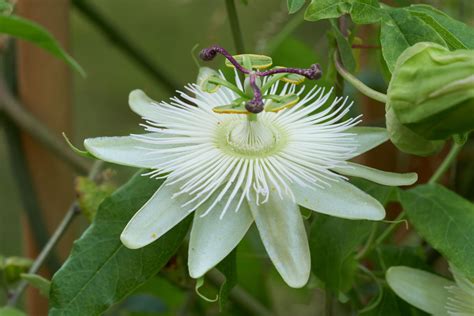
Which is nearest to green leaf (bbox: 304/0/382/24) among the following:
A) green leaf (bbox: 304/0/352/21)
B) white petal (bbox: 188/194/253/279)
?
green leaf (bbox: 304/0/352/21)

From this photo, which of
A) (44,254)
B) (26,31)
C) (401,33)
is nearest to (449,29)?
(401,33)

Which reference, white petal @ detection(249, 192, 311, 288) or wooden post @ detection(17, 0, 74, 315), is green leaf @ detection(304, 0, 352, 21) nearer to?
white petal @ detection(249, 192, 311, 288)

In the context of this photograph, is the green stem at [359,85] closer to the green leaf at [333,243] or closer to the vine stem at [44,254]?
A: the green leaf at [333,243]

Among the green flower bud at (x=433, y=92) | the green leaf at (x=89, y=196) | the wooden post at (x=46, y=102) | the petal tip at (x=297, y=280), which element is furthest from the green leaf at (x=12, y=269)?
the green flower bud at (x=433, y=92)

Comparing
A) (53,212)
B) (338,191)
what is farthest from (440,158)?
(338,191)

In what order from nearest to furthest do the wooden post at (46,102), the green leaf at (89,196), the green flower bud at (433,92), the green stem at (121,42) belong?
the green flower bud at (433,92) < the green leaf at (89,196) < the wooden post at (46,102) < the green stem at (121,42)

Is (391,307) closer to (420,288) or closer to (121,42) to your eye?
(420,288)
